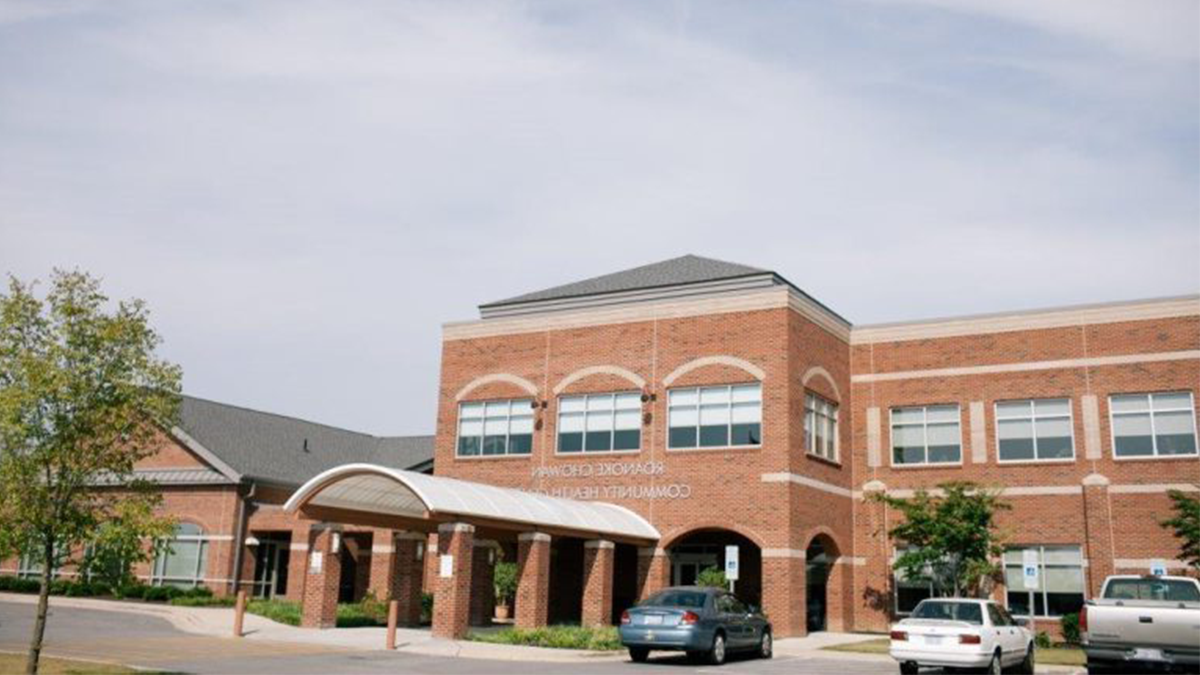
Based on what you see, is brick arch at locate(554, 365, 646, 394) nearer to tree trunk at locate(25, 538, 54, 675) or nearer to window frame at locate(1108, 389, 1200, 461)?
window frame at locate(1108, 389, 1200, 461)

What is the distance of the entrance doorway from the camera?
139ft

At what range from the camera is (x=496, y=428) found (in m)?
35.9

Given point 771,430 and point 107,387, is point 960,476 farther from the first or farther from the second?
point 107,387

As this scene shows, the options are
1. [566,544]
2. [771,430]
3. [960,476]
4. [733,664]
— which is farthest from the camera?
[566,544]

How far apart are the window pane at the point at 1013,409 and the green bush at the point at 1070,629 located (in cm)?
626

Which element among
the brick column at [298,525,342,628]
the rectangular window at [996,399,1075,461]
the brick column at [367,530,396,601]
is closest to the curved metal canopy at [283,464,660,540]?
the brick column at [298,525,342,628]

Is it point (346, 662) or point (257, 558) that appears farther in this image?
point (257, 558)

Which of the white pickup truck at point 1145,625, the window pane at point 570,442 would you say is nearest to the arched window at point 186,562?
the window pane at point 570,442

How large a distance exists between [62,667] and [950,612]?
15.3m

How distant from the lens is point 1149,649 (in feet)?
60.5

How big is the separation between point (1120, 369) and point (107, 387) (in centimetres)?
2776

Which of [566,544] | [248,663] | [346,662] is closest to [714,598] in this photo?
[346,662]

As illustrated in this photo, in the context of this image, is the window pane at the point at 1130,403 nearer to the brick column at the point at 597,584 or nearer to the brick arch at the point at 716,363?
the brick arch at the point at 716,363

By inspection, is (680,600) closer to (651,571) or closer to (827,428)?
(651,571)
